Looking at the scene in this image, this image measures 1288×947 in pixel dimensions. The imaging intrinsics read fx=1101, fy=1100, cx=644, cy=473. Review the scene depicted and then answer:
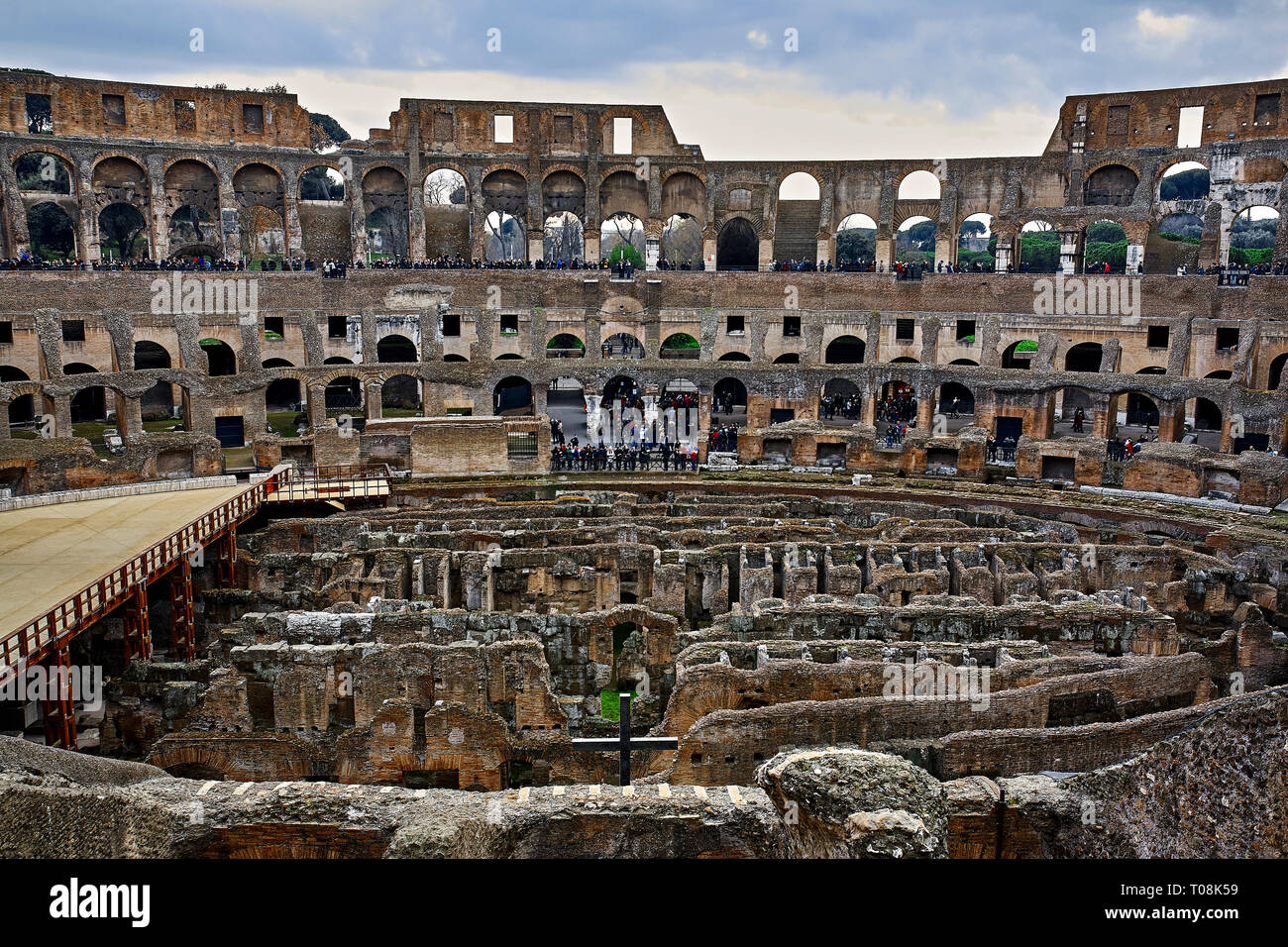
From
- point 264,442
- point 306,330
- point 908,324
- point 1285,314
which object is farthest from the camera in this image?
point 908,324

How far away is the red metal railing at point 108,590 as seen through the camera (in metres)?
14.9

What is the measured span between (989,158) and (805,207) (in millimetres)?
7831

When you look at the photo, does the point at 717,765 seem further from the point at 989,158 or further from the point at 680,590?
the point at 989,158

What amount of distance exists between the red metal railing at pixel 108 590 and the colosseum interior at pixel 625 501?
88 millimetres

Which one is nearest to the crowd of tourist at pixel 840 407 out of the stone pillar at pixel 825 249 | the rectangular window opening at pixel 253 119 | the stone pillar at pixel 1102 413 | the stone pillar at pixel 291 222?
the stone pillar at pixel 1102 413

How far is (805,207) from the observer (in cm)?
4719

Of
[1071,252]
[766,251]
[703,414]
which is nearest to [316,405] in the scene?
[703,414]

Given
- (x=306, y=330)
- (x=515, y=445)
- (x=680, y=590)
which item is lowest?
(x=680, y=590)

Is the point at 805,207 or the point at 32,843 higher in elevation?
the point at 805,207

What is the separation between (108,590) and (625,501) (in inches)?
462

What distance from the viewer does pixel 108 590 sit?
17625 millimetres

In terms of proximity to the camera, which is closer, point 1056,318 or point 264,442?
point 264,442

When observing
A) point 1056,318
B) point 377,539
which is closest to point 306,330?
point 377,539

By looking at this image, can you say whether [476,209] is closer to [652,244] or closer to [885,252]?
[652,244]
